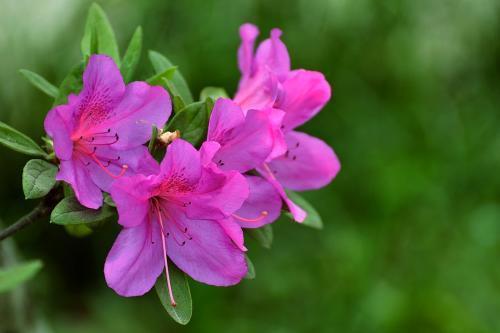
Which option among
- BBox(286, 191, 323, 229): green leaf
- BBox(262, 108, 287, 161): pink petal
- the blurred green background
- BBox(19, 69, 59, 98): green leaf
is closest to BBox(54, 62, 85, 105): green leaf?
BBox(19, 69, 59, 98): green leaf

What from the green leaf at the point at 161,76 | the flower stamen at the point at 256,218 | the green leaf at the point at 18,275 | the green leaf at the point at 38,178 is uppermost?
the green leaf at the point at 161,76

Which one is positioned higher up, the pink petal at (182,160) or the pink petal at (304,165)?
the pink petal at (182,160)

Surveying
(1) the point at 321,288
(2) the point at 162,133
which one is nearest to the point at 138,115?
(2) the point at 162,133

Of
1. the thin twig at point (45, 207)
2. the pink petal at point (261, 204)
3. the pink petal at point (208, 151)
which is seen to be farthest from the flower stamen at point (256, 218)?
the thin twig at point (45, 207)

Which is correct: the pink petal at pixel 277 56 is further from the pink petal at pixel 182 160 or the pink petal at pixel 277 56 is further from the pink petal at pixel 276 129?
the pink petal at pixel 182 160

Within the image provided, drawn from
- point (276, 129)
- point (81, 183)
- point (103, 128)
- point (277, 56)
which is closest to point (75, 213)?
point (81, 183)

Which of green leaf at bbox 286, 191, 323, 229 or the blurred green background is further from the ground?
green leaf at bbox 286, 191, 323, 229

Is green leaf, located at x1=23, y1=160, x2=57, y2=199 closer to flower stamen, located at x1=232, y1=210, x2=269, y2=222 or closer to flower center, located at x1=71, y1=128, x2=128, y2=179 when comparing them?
flower center, located at x1=71, y1=128, x2=128, y2=179
